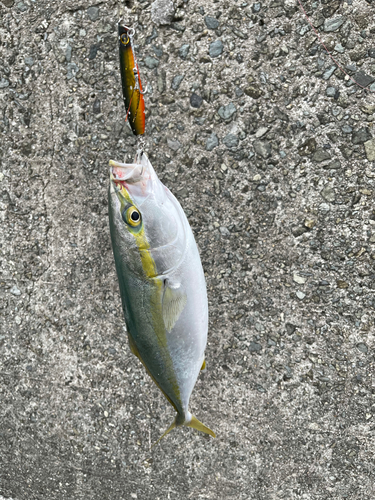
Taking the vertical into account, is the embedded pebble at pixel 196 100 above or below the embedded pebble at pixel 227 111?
above

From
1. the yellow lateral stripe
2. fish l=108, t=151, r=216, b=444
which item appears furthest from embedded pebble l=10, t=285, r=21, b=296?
the yellow lateral stripe

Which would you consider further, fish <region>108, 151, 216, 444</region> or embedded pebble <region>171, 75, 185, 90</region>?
embedded pebble <region>171, 75, 185, 90</region>

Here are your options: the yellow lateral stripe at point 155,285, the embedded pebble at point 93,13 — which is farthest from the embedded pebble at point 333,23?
the yellow lateral stripe at point 155,285

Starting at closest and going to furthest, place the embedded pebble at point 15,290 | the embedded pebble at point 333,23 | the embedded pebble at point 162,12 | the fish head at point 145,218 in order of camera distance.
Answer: the fish head at point 145,218
the embedded pebble at point 333,23
the embedded pebble at point 162,12
the embedded pebble at point 15,290

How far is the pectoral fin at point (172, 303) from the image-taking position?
144 cm

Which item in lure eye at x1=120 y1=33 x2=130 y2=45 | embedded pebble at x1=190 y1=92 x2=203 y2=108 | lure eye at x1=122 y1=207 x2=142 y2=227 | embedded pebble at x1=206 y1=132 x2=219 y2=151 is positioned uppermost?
lure eye at x1=120 y1=33 x2=130 y2=45

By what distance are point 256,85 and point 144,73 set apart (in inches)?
24.4

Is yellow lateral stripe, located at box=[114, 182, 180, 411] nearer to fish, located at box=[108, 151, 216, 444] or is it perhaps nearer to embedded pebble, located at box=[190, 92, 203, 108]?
fish, located at box=[108, 151, 216, 444]

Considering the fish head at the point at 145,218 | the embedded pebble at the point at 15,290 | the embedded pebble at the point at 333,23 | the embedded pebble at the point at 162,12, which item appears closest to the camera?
the fish head at the point at 145,218

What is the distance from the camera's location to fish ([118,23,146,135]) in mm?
1440

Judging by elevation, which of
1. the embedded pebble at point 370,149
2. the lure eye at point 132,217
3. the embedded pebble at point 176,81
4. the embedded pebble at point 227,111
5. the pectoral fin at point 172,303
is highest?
the embedded pebble at point 176,81

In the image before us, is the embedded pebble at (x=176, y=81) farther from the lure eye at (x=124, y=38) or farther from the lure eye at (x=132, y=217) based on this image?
the lure eye at (x=132, y=217)

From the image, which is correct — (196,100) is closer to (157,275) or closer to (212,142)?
(212,142)

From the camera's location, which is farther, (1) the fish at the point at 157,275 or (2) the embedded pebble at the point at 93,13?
(2) the embedded pebble at the point at 93,13
